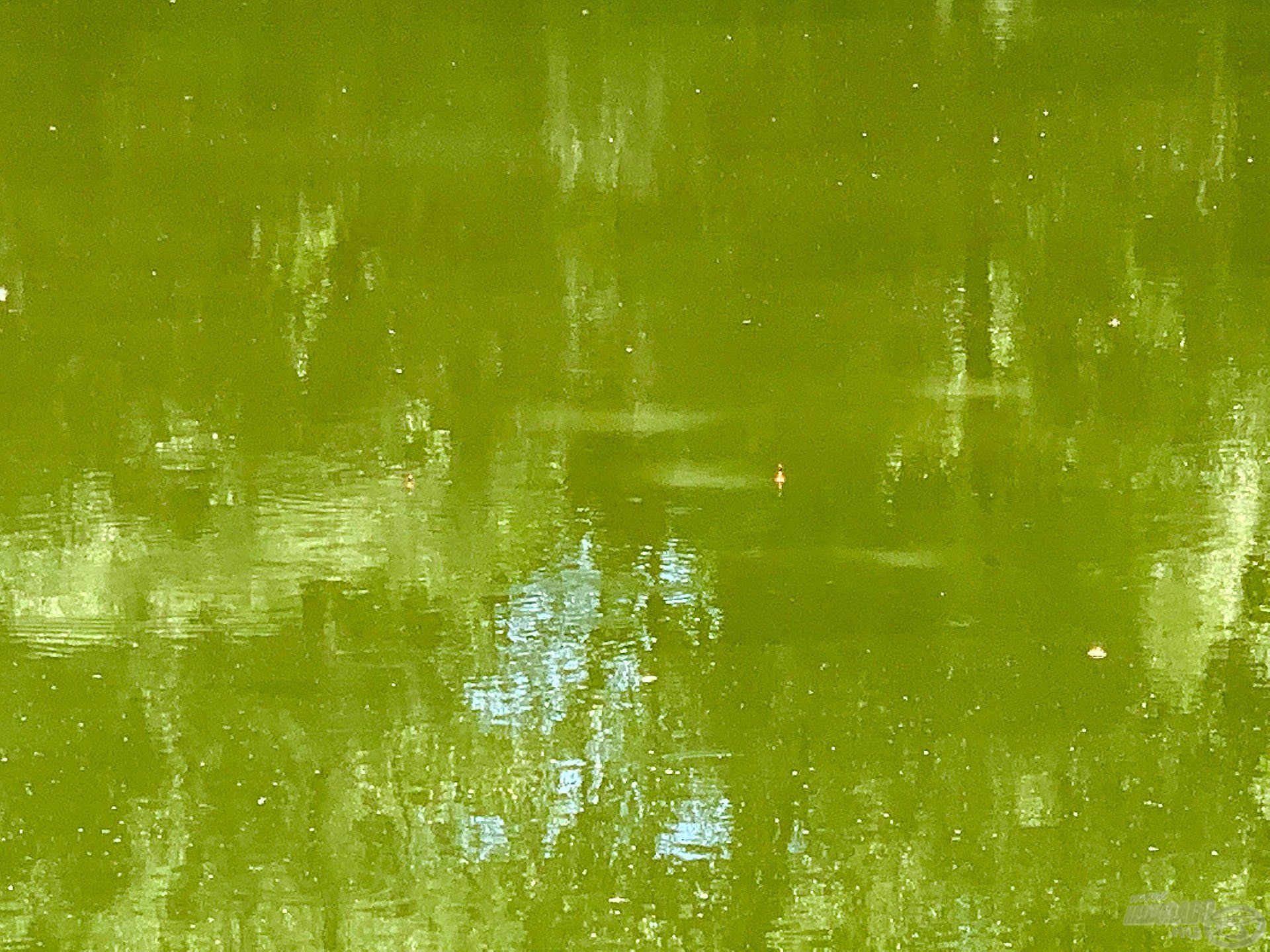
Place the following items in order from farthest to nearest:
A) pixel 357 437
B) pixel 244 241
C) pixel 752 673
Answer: pixel 244 241, pixel 357 437, pixel 752 673

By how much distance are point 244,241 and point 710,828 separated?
110 inches

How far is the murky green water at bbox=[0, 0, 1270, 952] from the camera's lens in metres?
3.46

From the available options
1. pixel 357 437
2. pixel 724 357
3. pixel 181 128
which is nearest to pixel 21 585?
pixel 357 437

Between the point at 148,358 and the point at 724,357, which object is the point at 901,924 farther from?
the point at 148,358

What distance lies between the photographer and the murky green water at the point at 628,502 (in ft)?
11.4

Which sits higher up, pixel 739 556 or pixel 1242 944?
pixel 739 556

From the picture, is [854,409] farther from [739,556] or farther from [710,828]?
[710,828]

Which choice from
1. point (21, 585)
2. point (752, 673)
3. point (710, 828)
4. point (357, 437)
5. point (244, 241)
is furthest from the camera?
point (244, 241)

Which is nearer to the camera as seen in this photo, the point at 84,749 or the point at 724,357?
the point at 84,749

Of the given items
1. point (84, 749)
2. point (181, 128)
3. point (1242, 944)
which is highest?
point (181, 128)

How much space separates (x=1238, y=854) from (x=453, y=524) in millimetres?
1909

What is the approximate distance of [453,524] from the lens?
14.2 ft

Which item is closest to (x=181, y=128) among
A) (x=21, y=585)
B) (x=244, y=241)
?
(x=244, y=241)

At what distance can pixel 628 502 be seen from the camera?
4.41 metres
